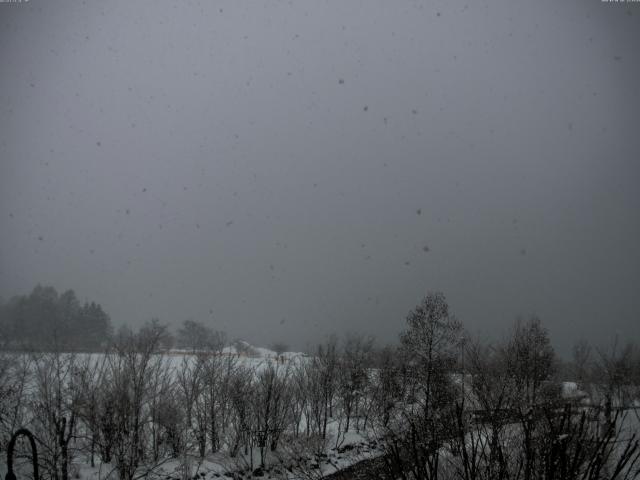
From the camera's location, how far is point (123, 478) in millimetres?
17438

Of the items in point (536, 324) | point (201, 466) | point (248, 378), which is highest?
point (536, 324)

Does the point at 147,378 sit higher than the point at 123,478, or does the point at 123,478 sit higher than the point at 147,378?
the point at 147,378

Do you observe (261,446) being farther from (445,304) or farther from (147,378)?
(445,304)

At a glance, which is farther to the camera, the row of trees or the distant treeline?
the distant treeline

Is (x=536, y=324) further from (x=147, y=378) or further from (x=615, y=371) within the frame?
(x=147, y=378)

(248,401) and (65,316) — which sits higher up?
(65,316)

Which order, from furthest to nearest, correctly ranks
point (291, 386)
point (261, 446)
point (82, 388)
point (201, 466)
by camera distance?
point (291, 386) → point (261, 446) → point (201, 466) → point (82, 388)

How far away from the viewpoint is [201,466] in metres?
22.5

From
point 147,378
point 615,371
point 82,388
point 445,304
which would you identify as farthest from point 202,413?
point 615,371

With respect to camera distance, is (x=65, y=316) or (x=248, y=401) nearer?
(x=248, y=401)

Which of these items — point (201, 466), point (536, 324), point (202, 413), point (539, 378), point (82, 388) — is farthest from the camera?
point (536, 324)

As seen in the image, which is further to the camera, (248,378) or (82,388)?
(248,378)

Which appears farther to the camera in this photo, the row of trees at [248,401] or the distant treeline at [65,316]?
the distant treeline at [65,316]

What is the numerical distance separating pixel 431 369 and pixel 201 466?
747 inches
